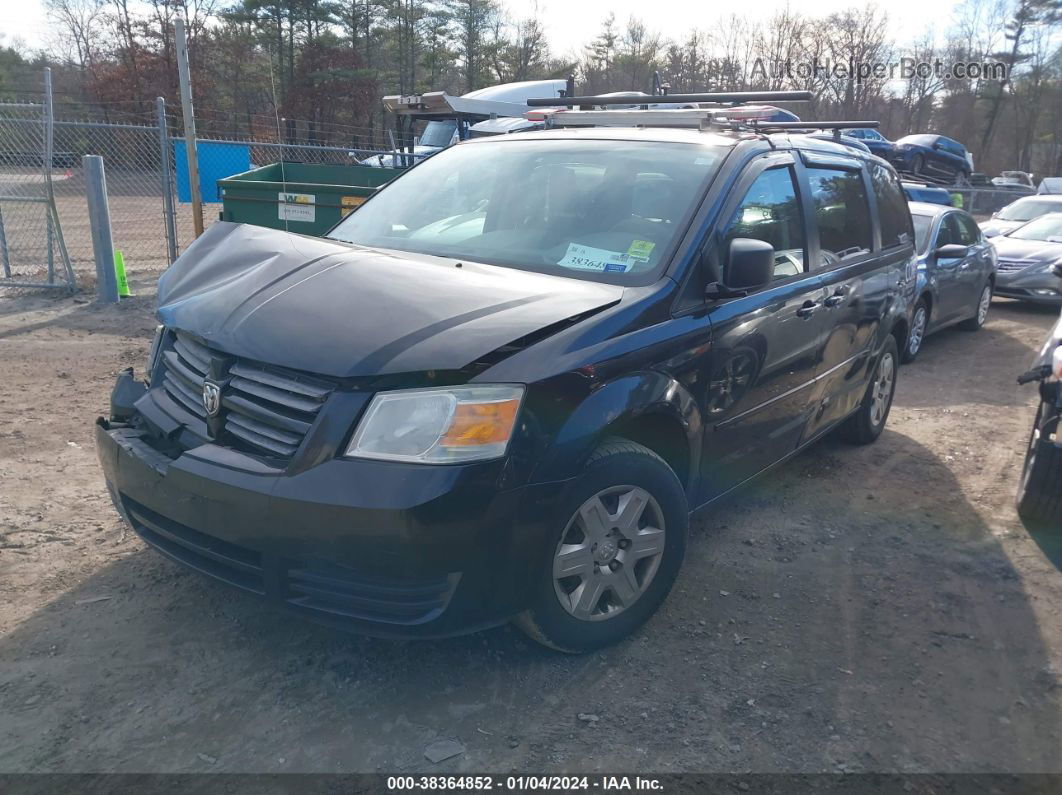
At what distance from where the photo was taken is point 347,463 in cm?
259

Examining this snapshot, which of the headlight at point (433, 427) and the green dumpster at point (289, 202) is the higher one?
the green dumpster at point (289, 202)

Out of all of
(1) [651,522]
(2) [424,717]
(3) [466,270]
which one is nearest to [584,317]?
(3) [466,270]

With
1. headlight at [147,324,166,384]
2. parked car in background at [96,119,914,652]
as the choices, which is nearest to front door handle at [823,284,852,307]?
parked car in background at [96,119,914,652]

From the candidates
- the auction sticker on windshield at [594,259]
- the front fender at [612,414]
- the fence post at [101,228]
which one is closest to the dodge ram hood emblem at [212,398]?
the front fender at [612,414]

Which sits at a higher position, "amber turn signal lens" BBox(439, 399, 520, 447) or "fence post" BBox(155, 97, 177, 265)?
"fence post" BBox(155, 97, 177, 265)

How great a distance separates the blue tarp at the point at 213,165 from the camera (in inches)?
429

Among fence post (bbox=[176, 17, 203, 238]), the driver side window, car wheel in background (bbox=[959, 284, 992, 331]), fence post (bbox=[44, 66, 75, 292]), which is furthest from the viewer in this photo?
car wheel in background (bbox=[959, 284, 992, 331])

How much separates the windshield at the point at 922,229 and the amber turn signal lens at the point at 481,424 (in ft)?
24.6

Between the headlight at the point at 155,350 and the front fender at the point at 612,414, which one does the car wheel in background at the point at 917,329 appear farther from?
the headlight at the point at 155,350

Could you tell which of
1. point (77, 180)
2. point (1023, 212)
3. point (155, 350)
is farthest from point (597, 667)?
point (1023, 212)

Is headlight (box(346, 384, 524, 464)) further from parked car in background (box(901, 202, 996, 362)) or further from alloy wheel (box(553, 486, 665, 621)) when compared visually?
parked car in background (box(901, 202, 996, 362))

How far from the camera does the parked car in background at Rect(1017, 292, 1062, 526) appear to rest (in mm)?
4367

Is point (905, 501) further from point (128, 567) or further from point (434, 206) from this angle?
point (128, 567)

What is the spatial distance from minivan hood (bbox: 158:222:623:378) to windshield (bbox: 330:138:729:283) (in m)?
0.23
